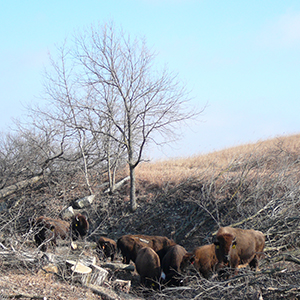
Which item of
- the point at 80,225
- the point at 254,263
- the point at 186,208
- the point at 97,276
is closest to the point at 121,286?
the point at 97,276

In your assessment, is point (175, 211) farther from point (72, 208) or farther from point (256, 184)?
point (72, 208)

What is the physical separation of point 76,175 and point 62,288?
12072 mm

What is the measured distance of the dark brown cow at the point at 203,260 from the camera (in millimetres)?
8523

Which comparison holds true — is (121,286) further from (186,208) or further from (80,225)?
(186,208)

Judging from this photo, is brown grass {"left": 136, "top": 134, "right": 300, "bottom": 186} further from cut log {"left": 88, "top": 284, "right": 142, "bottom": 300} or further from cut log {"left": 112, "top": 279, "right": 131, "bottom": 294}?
cut log {"left": 88, "top": 284, "right": 142, "bottom": 300}

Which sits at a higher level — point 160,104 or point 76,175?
point 160,104

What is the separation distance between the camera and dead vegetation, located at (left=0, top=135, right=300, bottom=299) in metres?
8.91

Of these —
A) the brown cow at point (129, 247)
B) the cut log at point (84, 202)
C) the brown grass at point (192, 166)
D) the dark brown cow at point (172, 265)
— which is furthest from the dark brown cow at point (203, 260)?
the cut log at point (84, 202)

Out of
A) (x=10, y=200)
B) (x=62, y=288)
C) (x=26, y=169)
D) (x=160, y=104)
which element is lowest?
(x=62, y=288)

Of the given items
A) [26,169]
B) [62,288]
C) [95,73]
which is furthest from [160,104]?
[62,288]

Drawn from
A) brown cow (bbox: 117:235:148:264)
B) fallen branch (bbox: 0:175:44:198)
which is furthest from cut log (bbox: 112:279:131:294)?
fallen branch (bbox: 0:175:44:198)

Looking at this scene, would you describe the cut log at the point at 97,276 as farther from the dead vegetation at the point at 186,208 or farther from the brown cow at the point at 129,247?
the brown cow at the point at 129,247

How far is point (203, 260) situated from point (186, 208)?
Result: 6307 mm

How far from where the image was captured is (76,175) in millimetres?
18906
